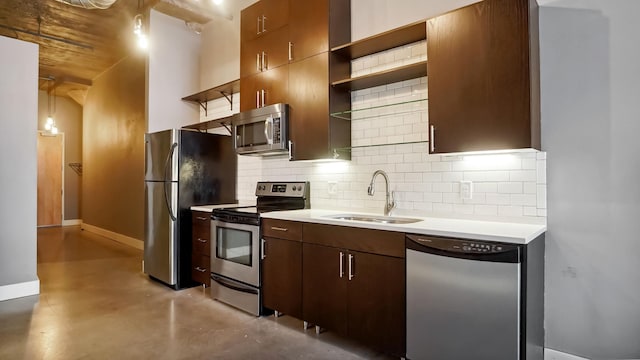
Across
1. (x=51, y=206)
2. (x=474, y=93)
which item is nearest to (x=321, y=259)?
(x=474, y=93)

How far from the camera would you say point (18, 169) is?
370 cm

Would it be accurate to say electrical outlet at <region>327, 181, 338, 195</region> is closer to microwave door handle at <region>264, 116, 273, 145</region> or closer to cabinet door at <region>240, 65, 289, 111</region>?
microwave door handle at <region>264, 116, 273, 145</region>

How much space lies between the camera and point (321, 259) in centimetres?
266

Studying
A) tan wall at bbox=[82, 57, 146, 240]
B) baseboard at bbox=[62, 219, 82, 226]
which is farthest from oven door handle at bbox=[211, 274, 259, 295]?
baseboard at bbox=[62, 219, 82, 226]

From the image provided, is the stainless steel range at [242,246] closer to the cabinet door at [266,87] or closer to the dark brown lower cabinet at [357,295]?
the dark brown lower cabinet at [357,295]

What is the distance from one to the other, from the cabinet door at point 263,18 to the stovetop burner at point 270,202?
156cm

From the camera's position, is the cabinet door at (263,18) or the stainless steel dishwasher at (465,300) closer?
the stainless steel dishwasher at (465,300)

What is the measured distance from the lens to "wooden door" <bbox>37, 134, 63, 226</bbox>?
8.73 metres

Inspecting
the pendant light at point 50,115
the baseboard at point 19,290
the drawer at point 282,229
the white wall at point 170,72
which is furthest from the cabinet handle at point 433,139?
the pendant light at point 50,115

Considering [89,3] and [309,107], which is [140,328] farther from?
[89,3]

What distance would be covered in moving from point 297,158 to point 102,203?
6207mm

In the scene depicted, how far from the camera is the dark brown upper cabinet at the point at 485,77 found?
204 centimetres

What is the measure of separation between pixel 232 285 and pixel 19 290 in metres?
2.24

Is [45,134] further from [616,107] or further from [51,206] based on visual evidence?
[616,107]
